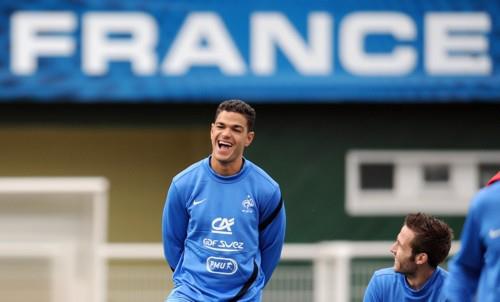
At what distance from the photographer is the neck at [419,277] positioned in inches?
340

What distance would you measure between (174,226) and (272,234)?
2.14 feet

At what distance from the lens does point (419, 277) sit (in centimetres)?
866

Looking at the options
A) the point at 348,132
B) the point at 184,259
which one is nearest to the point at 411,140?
the point at 348,132

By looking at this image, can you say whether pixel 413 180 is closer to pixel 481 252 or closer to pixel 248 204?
pixel 248 204

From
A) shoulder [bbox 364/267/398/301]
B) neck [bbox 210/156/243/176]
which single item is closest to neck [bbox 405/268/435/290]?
shoulder [bbox 364/267/398/301]

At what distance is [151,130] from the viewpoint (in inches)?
674

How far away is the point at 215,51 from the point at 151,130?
153 cm

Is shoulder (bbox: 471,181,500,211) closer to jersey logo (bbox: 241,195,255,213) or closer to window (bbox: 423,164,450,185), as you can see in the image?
jersey logo (bbox: 241,195,255,213)

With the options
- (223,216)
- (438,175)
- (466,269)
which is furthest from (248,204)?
(438,175)

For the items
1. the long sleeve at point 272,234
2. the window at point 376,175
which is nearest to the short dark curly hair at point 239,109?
the long sleeve at point 272,234

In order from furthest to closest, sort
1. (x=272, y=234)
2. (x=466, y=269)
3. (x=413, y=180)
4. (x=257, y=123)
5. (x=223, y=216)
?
1. (x=413, y=180)
2. (x=257, y=123)
3. (x=272, y=234)
4. (x=223, y=216)
5. (x=466, y=269)

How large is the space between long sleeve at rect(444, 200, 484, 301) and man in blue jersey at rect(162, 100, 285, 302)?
188 cm

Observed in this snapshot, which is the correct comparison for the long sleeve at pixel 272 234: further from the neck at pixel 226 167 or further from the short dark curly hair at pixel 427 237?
the short dark curly hair at pixel 427 237

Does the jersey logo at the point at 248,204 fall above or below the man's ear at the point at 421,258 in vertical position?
above
